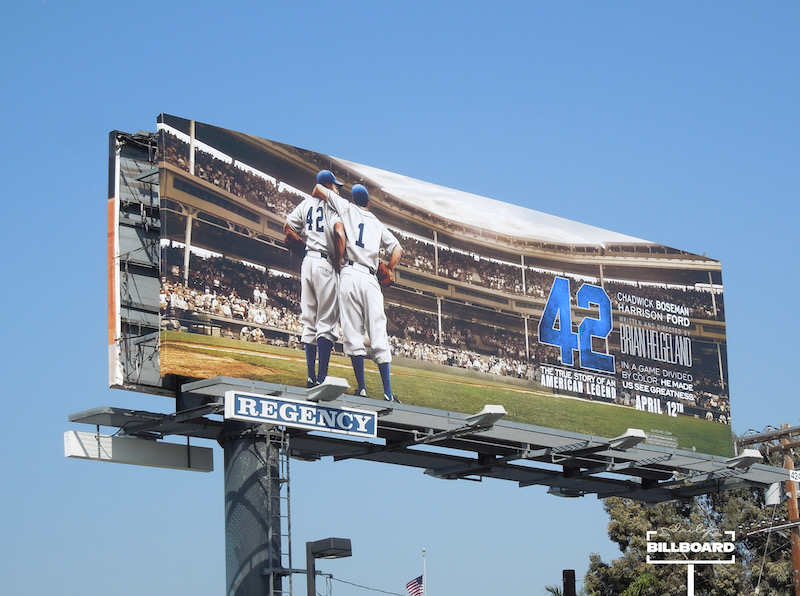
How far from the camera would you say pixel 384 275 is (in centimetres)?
2391

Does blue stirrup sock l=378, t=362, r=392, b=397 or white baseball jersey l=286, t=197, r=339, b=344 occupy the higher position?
white baseball jersey l=286, t=197, r=339, b=344

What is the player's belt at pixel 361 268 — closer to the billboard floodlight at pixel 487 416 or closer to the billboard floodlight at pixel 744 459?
the billboard floodlight at pixel 487 416

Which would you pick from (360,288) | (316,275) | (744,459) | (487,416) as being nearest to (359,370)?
(360,288)

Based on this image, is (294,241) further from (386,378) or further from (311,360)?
(386,378)

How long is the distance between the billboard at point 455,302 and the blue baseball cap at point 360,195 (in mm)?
111

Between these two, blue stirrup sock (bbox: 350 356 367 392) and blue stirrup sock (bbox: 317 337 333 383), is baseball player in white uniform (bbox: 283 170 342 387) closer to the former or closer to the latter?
blue stirrup sock (bbox: 317 337 333 383)

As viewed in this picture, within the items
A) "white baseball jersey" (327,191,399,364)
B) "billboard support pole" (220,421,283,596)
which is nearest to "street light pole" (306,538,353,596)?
"billboard support pole" (220,421,283,596)

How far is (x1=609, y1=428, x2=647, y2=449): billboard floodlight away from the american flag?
273 inches

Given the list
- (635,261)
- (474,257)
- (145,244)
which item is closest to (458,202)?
(474,257)

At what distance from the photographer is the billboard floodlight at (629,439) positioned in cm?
2488

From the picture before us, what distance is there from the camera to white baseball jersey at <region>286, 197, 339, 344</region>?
2247cm

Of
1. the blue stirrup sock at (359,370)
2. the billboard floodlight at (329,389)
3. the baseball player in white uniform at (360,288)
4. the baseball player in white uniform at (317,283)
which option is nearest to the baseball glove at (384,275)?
the baseball player in white uniform at (360,288)

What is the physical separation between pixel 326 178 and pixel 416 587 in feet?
36.1

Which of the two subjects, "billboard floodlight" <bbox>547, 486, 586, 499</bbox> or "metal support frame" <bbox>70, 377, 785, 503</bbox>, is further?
"billboard floodlight" <bbox>547, 486, 586, 499</bbox>
